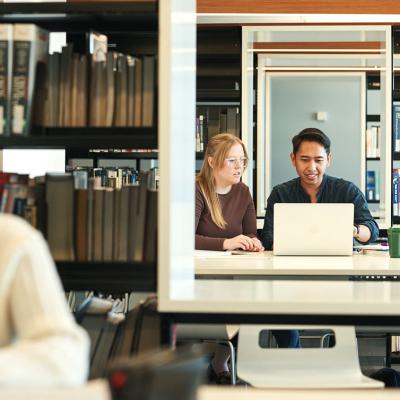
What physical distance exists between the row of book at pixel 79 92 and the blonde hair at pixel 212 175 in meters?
2.33

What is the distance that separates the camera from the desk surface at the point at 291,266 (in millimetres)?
3838

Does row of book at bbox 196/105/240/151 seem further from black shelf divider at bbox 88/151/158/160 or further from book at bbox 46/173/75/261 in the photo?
book at bbox 46/173/75/261

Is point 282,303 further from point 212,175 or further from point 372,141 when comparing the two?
point 372,141

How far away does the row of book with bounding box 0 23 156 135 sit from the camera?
259 centimetres

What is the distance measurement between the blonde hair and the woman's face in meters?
0.02

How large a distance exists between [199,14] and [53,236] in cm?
360

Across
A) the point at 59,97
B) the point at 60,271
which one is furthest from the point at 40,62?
the point at 60,271

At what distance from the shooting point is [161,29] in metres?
2.52

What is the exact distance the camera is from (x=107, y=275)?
263 centimetres

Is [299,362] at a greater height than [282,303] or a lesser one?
lesser

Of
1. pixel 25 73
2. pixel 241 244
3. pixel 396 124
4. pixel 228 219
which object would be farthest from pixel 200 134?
pixel 25 73

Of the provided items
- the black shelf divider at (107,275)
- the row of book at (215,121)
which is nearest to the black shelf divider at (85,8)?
the black shelf divider at (107,275)

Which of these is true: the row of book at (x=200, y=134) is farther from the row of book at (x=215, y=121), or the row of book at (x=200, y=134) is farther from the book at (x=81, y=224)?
the book at (x=81, y=224)

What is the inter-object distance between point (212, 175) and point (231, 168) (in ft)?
0.41
